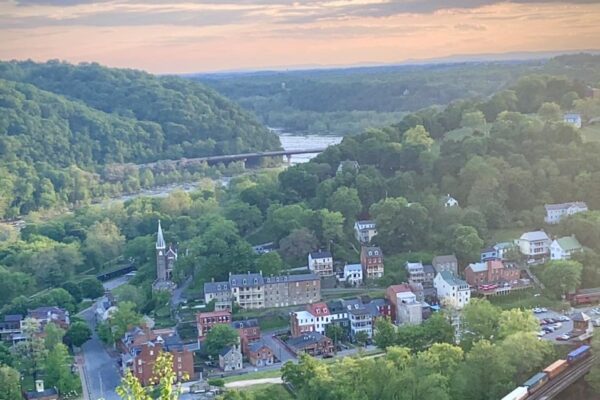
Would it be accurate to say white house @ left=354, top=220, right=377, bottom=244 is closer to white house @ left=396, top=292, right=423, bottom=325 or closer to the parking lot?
white house @ left=396, top=292, right=423, bottom=325

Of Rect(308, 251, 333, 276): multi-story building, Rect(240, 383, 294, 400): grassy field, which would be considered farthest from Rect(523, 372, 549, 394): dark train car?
Rect(308, 251, 333, 276): multi-story building

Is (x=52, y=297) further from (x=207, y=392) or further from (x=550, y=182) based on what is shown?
(x=550, y=182)

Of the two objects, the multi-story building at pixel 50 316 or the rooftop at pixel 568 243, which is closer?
the multi-story building at pixel 50 316

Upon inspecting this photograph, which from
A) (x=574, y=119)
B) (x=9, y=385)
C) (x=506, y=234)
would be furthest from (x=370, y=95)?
(x=9, y=385)

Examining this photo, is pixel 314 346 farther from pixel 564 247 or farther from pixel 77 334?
pixel 564 247

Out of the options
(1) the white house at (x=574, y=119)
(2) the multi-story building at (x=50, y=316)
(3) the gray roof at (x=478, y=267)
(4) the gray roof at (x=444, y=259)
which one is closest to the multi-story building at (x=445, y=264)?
(4) the gray roof at (x=444, y=259)

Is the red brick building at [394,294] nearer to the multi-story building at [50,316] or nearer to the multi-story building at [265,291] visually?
the multi-story building at [265,291]
